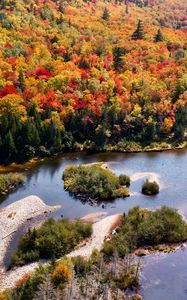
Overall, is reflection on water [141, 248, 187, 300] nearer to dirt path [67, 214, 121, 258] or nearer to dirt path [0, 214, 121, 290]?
dirt path [67, 214, 121, 258]

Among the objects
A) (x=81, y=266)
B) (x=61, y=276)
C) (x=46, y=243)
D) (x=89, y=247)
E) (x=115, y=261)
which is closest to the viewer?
(x=61, y=276)

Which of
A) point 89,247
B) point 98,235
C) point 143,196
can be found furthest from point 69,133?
point 89,247

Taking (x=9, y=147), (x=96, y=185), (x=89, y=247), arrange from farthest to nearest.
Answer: (x=9, y=147), (x=96, y=185), (x=89, y=247)

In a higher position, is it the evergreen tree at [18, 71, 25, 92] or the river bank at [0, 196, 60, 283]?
the evergreen tree at [18, 71, 25, 92]

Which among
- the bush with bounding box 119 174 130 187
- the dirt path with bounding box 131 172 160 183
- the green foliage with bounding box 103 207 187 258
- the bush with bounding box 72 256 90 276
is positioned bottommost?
the dirt path with bounding box 131 172 160 183

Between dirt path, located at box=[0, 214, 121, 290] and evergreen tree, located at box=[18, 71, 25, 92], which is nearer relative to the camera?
dirt path, located at box=[0, 214, 121, 290]

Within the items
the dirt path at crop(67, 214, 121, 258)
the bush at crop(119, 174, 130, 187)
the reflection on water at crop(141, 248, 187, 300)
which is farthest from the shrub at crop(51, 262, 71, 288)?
the bush at crop(119, 174, 130, 187)

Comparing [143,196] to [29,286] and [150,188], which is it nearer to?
[150,188]

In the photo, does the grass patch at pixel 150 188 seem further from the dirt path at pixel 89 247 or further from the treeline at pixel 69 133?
the treeline at pixel 69 133
